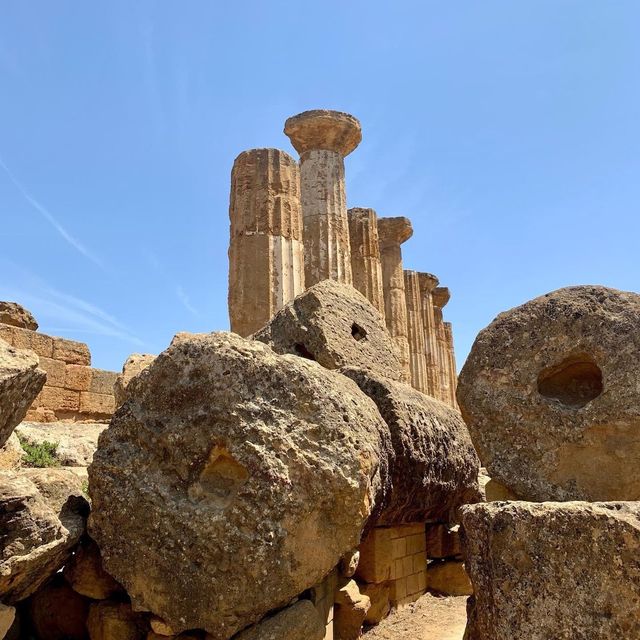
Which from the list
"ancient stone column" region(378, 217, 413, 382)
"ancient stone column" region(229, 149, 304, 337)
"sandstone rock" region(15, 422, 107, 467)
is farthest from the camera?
"ancient stone column" region(378, 217, 413, 382)

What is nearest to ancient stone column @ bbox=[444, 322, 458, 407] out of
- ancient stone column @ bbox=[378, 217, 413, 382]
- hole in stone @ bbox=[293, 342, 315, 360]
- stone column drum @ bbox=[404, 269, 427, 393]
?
stone column drum @ bbox=[404, 269, 427, 393]

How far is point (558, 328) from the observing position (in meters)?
3.78

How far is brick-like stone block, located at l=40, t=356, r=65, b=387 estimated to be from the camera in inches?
383

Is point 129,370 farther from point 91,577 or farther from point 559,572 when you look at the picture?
point 559,572

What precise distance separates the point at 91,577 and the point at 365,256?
10525 millimetres

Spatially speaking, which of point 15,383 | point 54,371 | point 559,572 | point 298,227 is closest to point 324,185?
point 298,227

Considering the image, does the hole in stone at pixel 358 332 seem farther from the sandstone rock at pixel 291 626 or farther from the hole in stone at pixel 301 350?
the sandstone rock at pixel 291 626

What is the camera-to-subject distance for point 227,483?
2.97 metres

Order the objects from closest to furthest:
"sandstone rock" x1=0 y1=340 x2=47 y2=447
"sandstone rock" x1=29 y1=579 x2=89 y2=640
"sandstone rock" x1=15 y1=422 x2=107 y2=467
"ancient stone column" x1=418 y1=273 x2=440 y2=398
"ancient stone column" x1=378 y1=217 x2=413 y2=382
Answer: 1. "sandstone rock" x1=0 y1=340 x2=47 y2=447
2. "sandstone rock" x1=29 y1=579 x2=89 y2=640
3. "sandstone rock" x1=15 y1=422 x2=107 y2=467
4. "ancient stone column" x1=378 y1=217 x2=413 y2=382
5. "ancient stone column" x1=418 y1=273 x2=440 y2=398

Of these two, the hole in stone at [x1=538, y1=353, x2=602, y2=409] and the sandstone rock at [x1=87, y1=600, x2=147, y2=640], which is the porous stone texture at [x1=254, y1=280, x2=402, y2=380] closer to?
the hole in stone at [x1=538, y1=353, x2=602, y2=409]

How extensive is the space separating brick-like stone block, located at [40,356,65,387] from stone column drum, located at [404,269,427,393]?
9431 mm

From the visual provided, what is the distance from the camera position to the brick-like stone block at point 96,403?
10281 millimetres

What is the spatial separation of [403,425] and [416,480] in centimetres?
45

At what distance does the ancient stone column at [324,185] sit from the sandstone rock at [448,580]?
615cm
